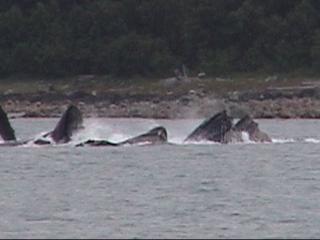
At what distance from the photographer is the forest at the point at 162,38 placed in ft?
298

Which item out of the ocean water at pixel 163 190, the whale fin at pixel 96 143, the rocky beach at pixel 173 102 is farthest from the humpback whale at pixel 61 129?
the rocky beach at pixel 173 102

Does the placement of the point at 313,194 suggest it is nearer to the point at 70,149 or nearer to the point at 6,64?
the point at 70,149

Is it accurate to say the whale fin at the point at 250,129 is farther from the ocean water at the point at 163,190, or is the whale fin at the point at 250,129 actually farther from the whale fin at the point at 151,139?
the whale fin at the point at 151,139

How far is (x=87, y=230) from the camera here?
2864 centimetres

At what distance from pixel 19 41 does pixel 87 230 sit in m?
69.8

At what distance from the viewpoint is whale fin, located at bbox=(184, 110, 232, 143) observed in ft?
165

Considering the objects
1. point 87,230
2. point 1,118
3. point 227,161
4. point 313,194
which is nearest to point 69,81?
point 1,118

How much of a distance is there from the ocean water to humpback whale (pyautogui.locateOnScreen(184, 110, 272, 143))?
0.56 m

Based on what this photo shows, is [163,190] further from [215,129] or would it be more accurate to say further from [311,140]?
[311,140]

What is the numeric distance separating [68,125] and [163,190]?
16422mm

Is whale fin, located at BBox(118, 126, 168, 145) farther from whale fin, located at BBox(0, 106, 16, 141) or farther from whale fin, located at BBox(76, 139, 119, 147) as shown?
whale fin, located at BBox(0, 106, 16, 141)

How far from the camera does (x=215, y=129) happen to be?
50.9m

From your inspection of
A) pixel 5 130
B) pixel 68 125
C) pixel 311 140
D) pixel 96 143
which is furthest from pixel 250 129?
pixel 5 130

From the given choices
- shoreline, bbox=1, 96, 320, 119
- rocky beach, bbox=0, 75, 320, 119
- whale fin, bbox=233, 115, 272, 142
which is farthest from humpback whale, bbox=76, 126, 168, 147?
rocky beach, bbox=0, 75, 320, 119
